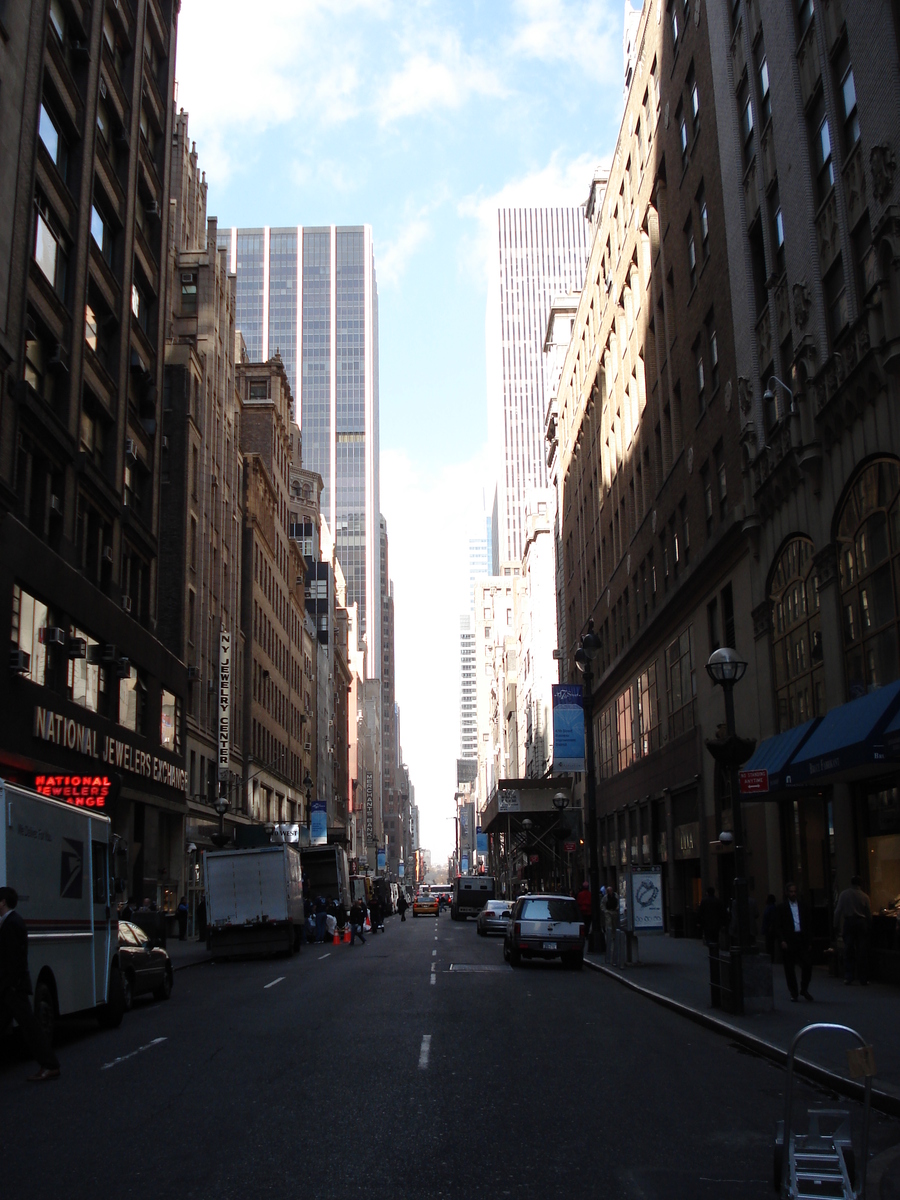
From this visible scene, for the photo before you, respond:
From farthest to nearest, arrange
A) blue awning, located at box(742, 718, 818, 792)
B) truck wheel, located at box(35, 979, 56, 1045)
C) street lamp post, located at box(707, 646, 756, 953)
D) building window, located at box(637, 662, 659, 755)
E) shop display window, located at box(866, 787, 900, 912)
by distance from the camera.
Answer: building window, located at box(637, 662, 659, 755) < blue awning, located at box(742, 718, 818, 792) < shop display window, located at box(866, 787, 900, 912) < street lamp post, located at box(707, 646, 756, 953) < truck wheel, located at box(35, 979, 56, 1045)

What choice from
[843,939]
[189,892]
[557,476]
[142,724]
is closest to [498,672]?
[557,476]

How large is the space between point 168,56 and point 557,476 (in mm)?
35783

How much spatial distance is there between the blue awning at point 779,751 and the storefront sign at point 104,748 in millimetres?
17817

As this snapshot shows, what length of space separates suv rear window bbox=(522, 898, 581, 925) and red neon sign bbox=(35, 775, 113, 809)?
10.5 m

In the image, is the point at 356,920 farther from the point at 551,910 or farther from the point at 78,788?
the point at 78,788

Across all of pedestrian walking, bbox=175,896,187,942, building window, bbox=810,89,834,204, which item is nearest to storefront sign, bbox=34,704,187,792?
pedestrian walking, bbox=175,896,187,942

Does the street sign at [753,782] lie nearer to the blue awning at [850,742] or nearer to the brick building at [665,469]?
the blue awning at [850,742]

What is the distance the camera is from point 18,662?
91.5 ft

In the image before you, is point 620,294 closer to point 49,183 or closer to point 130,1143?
point 49,183

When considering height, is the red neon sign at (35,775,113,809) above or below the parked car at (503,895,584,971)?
above

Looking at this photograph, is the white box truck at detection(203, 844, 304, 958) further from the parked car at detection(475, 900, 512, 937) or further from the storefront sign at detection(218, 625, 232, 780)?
the storefront sign at detection(218, 625, 232, 780)

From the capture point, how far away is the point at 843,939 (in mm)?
20266

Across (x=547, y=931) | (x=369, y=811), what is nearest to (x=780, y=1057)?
(x=547, y=931)

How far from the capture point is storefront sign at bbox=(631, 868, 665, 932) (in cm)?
2628
